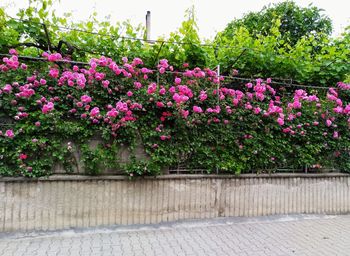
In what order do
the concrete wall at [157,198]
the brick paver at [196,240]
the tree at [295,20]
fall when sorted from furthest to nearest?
the tree at [295,20] → the concrete wall at [157,198] → the brick paver at [196,240]

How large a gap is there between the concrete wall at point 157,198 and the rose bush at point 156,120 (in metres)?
0.25

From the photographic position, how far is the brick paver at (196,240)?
3.59 metres

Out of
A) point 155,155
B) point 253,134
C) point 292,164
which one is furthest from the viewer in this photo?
point 292,164

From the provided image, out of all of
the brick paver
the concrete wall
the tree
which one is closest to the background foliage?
the concrete wall

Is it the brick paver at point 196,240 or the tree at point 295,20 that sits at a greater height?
the tree at point 295,20

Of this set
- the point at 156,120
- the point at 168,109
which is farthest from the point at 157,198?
the point at 168,109

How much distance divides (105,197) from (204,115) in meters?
2.26

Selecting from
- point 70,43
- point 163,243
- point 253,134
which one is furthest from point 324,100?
point 70,43

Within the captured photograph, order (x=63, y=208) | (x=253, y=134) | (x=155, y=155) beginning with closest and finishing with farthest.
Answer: (x=63, y=208) < (x=155, y=155) < (x=253, y=134)

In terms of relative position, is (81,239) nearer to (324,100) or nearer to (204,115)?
(204,115)

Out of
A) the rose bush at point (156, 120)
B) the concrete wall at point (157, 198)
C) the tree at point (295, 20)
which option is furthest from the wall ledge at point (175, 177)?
the tree at point (295, 20)

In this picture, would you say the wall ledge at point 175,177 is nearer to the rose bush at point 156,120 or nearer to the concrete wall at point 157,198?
the concrete wall at point 157,198

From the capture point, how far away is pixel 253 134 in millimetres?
5125

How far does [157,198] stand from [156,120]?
1.38 m
